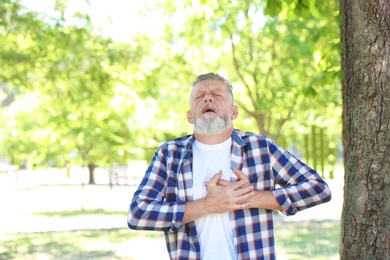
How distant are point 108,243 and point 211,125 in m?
10.9

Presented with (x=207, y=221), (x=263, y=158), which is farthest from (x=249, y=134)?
(x=207, y=221)

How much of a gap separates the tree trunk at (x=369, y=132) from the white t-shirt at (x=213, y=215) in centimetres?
54

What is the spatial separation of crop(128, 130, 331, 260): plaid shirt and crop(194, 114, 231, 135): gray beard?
10cm

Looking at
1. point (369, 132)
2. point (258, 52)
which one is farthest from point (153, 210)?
point (258, 52)

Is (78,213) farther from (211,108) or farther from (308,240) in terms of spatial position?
(211,108)

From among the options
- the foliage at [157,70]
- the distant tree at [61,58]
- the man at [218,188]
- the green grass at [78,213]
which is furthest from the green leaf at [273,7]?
the green grass at [78,213]

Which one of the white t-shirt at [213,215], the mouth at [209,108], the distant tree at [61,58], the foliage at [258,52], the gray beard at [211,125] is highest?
the foliage at [258,52]

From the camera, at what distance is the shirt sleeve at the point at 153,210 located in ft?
10.3

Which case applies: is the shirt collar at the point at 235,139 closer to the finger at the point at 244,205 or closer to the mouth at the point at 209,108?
the mouth at the point at 209,108

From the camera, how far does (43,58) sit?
43.4 ft

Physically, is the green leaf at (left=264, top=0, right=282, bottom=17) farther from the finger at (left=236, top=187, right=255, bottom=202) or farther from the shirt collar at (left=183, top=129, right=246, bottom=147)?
the finger at (left=236, top=187, right=255, bottom=202)

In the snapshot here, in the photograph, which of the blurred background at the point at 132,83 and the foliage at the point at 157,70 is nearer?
the foliage at the point at 157,70

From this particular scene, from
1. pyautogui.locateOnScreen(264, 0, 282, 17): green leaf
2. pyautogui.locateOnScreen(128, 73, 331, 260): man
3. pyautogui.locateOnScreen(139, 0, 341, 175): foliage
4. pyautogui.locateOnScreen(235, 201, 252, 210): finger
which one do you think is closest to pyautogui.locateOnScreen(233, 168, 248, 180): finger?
pyautogui.locateOnScreen(128, 73, 331, 260): man

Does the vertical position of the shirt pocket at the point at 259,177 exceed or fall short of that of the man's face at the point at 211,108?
it falls short
